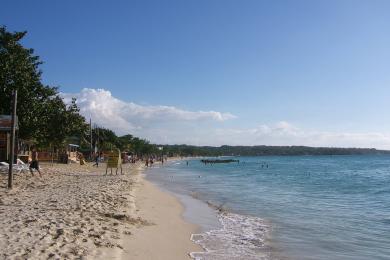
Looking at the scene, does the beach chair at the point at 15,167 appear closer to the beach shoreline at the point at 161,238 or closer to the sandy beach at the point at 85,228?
the sandy beach at the point at 85,228

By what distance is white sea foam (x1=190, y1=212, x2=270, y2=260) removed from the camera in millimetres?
9719

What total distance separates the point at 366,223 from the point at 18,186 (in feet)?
43.9

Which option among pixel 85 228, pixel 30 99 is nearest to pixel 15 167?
pixel 30 99

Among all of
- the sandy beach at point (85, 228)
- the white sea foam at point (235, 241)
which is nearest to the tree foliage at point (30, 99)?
the sandy beach at point (85, 228)

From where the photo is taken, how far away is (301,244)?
11609 mm

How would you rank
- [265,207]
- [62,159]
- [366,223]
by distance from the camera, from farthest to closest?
[62,159]
[265,207]
[366,223]

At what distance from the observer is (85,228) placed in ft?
32.2

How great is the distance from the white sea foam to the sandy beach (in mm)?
403

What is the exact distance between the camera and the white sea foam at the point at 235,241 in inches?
383

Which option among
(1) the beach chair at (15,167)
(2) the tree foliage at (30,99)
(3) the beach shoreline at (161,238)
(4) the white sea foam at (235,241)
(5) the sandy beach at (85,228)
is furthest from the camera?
(2) the tree foliage at (30,99)

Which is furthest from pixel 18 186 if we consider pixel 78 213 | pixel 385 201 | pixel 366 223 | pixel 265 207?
pixel 385 201

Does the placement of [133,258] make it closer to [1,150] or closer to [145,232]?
[145,232]

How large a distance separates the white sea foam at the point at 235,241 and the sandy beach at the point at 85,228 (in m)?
0.40

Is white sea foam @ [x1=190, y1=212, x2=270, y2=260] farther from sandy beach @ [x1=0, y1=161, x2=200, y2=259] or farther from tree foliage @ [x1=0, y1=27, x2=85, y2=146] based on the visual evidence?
tree foliage @ [x1=0, y1=27, x2=85, y2=146]
